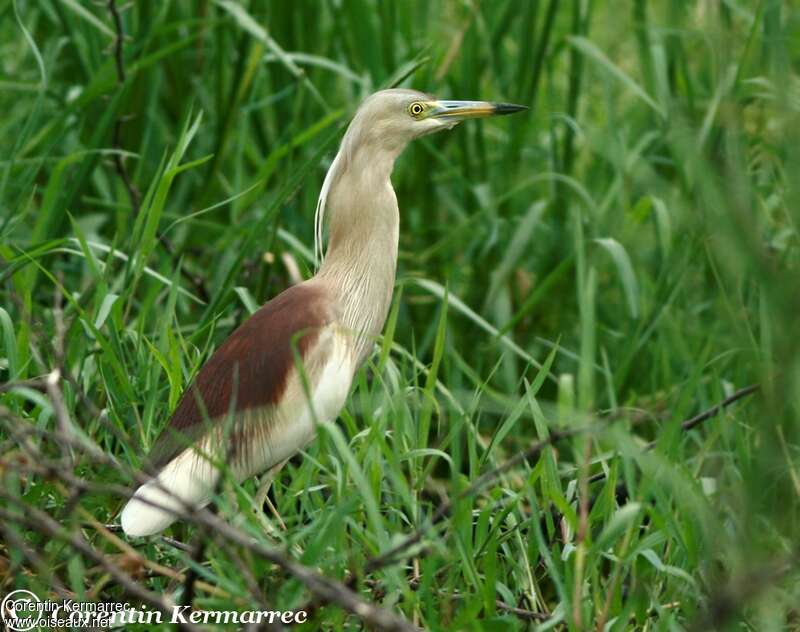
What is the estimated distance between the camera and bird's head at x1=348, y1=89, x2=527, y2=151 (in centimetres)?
284

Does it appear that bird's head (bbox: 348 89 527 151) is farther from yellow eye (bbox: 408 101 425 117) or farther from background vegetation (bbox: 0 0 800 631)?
background vegetation (bbox: 0 0 800 631)

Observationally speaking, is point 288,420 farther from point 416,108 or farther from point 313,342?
point 416,108

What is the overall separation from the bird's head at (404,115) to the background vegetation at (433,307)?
103 millimetres

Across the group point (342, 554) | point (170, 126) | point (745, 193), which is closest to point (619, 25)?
point (170, 126)

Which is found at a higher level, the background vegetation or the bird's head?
the bird's head

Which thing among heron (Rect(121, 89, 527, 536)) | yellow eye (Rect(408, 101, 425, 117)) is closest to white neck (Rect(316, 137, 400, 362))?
heron (Rect(121, 89, 527, 536))

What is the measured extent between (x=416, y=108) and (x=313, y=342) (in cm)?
64

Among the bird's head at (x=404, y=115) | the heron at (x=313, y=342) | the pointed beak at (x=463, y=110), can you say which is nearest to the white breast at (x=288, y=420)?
the heron at (x=313, y=342)

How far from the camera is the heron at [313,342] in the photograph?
2.47 meters

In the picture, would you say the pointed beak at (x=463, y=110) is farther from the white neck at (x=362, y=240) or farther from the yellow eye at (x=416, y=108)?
the white neck at (x=362, y=240)

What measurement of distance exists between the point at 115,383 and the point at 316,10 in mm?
1853

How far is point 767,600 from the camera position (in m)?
1.66

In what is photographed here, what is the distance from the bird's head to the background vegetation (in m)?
0.10

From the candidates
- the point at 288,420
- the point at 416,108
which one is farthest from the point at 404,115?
the point at 288,420
